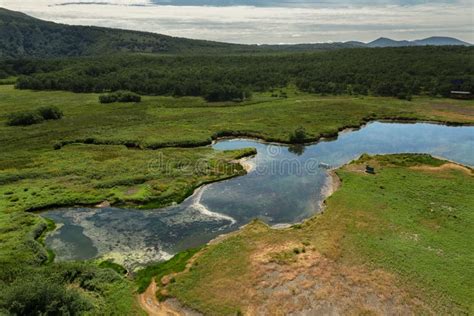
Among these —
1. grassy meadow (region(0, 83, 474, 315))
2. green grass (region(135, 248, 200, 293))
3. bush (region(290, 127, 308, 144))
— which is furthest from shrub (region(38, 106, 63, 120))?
green grass (region(135, 248, 200, 293))

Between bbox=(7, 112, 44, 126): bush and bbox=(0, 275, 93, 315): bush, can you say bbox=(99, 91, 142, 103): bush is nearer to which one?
bbox=(7, 112, 44, 126): bush

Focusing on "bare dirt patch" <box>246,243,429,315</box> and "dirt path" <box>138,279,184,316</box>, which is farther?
"dirt path" <box>138,279,184,316</box>

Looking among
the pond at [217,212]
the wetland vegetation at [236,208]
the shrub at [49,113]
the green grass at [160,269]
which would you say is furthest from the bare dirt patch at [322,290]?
the shrub at [49,113]

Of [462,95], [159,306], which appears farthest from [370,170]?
[462,95]

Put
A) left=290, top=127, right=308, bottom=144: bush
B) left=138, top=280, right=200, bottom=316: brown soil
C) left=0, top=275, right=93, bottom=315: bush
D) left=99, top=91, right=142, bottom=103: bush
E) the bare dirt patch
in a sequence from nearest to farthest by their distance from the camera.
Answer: left=0, top=275, right=93, bottom=315: bush < the bare dirt patch < left=138, top=280, right=200, bottom=316: brown soil < left=290, top=127, right=308, bottom=144: bush < left=99, top=91, right=142, bottom=103: bush

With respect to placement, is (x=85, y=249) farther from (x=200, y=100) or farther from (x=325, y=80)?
(x=325, y=80)

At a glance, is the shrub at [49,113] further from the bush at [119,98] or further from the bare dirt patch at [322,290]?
the bare dirt patch at [322,290]
